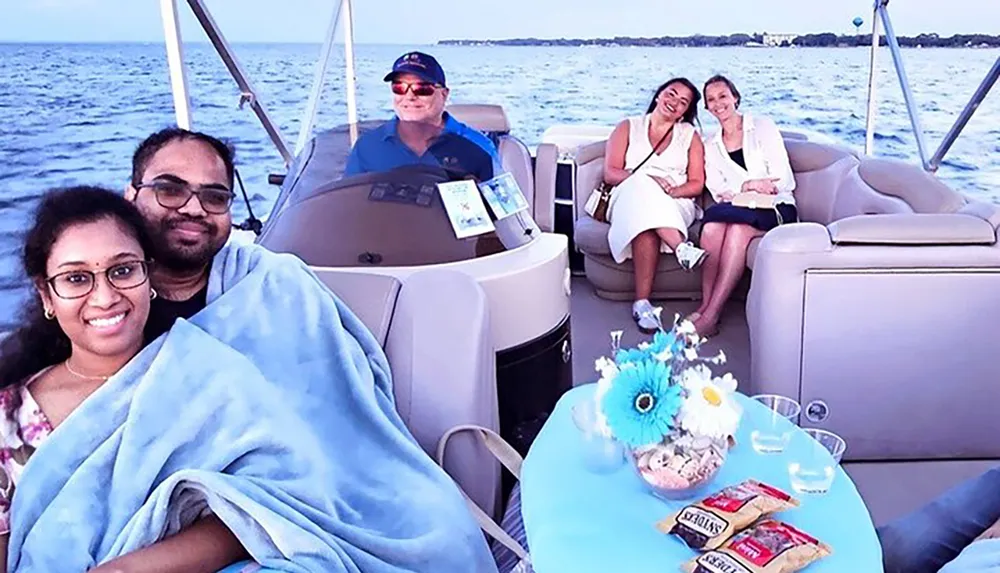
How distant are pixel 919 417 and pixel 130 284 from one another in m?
2.07

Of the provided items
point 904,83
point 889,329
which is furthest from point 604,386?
point 904,83

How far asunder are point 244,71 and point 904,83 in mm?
3097

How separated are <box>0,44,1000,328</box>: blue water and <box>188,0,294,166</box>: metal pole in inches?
4.8

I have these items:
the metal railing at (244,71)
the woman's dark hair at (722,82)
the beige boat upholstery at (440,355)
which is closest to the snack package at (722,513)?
the beige boat upholstery at (440,355)

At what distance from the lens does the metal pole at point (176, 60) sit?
2465 millimetres

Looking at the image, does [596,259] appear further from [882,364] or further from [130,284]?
[130,284]

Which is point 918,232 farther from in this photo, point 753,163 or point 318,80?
point 318,80

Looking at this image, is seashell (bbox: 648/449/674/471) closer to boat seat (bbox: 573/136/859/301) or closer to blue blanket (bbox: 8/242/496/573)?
blue blanket (bbox: 8/242/496/573)

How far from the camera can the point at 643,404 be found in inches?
50.5

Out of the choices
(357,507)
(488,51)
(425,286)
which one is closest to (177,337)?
(357,507)

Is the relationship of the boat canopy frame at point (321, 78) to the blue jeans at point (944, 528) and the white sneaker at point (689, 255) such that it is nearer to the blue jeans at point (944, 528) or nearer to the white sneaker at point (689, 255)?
the white sneaker at point (689, 255)

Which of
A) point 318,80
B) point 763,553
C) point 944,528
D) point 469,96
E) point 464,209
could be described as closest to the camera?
point 763,553

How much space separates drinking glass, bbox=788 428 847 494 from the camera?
137 centimetres

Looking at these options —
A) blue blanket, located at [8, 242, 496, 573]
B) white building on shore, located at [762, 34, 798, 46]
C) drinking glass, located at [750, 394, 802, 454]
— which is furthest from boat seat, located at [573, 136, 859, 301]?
white building on shore, located at [762, 34, 798, 46]
